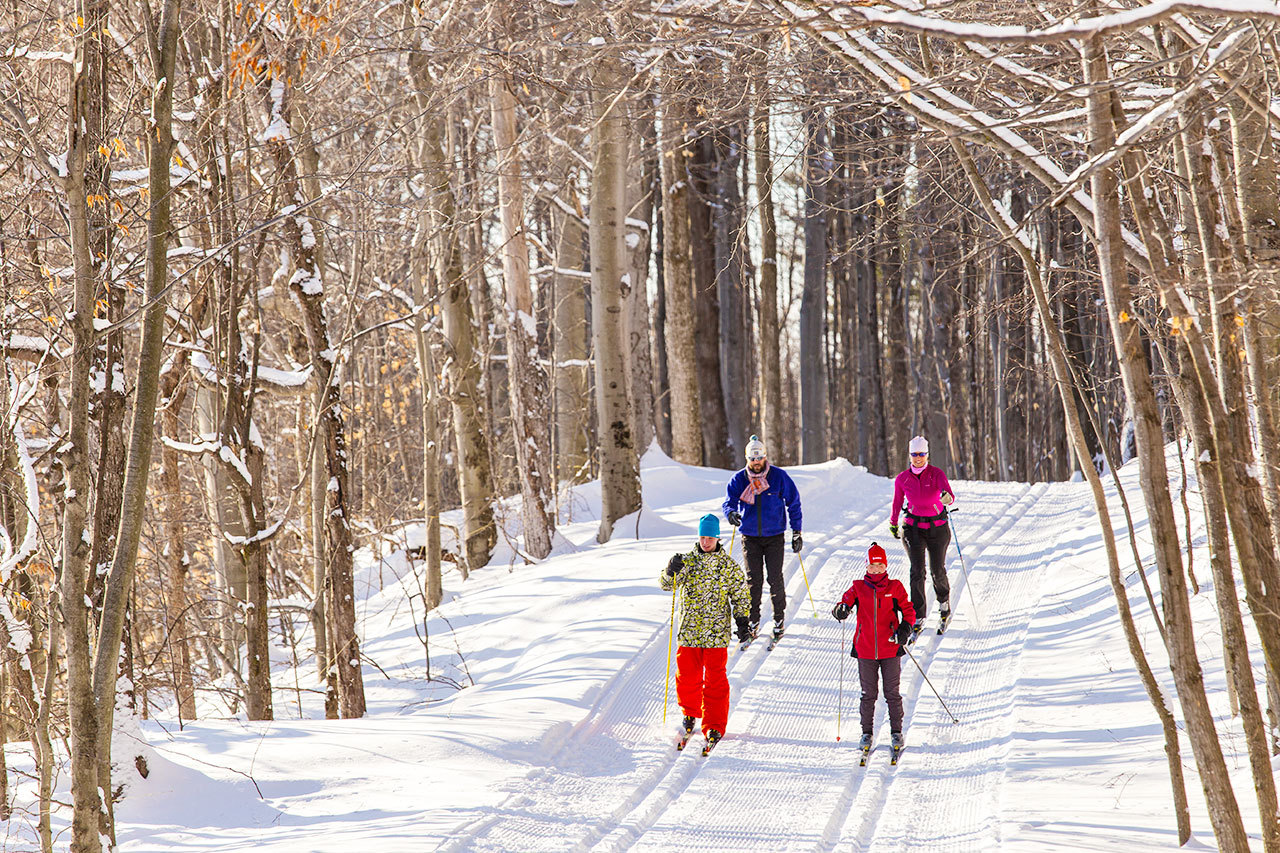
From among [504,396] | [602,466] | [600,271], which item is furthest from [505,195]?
[504,396]

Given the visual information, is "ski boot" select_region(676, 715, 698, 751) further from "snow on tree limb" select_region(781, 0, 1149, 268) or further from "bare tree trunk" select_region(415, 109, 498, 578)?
"bare tree trunk" select_region(415, 109, 498, 578)

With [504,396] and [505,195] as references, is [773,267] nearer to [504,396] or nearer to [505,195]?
[505,195]

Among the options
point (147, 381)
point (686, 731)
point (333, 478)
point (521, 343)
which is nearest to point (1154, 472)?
point (686, 731)

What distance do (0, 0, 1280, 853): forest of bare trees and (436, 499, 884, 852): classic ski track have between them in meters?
2.16

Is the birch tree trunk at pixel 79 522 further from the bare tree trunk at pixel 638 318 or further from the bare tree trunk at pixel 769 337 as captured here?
the bare tree trunk at pixel 769 337

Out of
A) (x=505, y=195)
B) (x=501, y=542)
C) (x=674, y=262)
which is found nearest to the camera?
(x=505, y=195)

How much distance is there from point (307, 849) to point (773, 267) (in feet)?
51.6

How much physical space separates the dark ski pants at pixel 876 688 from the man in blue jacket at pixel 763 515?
228 centimetres

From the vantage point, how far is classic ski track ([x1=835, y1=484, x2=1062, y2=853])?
19.6 feet

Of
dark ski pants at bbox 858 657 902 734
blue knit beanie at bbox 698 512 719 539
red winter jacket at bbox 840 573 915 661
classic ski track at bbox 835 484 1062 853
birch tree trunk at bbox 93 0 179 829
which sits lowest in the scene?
classic ski track at bbox 835 484 1062 853

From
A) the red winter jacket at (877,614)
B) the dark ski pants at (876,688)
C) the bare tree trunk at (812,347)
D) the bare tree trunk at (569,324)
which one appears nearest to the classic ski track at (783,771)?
the dark ski pants at (876,688)

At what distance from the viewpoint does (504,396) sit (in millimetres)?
32312

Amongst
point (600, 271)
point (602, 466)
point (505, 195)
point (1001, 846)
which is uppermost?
point (505, 195)

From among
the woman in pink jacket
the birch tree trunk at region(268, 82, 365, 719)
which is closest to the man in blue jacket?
the woman in pink jacket
